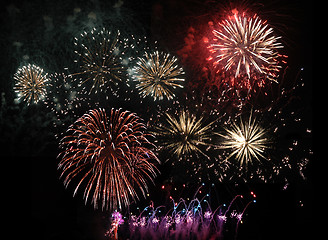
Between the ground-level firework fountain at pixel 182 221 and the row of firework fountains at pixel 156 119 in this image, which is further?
the ground-level firework fountain at pixel 182 221

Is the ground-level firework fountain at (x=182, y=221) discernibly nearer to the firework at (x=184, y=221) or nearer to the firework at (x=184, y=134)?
the firework at (x=184, y=221)

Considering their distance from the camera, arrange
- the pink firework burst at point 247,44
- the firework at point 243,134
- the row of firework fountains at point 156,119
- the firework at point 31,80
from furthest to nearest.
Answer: the firework at point 31,80, the firework at point 243,134, the row of firework fountains at point 156,119, the pink firework burst at point 247,44

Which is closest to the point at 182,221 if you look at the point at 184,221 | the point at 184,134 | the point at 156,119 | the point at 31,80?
the point at 184,221

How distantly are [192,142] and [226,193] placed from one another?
2.84 m

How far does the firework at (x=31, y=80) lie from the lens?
1420 centimetres

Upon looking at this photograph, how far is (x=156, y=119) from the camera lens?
1378 centimetres

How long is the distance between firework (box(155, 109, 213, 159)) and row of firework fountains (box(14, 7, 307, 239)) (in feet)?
0.14

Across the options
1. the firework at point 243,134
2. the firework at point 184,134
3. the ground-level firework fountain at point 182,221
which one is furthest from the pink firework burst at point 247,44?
the ground-level firework fountain at point 182,221

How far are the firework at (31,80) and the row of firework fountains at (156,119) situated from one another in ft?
0.15

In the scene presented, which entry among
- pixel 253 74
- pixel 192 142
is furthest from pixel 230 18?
pixel 192 142

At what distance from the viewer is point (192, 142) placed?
12414 millimetres

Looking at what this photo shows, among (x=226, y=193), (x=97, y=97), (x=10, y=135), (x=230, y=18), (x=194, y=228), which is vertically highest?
(x=230, y=18)

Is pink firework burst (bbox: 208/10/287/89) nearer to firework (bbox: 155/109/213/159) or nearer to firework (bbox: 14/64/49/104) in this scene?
firework (bbox: 155/109/213/159)

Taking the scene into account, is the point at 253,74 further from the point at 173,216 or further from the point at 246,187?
the point at 173,216
